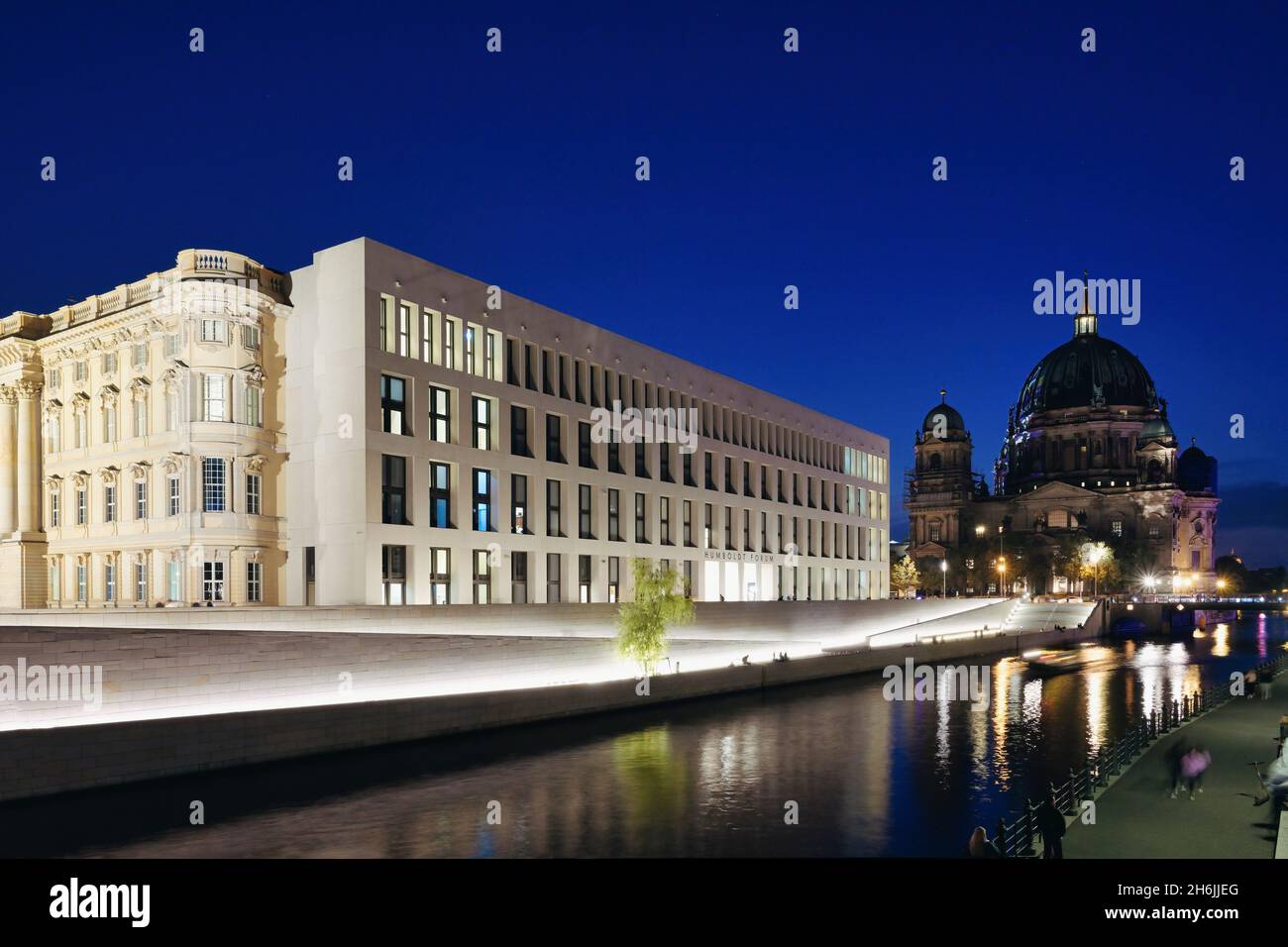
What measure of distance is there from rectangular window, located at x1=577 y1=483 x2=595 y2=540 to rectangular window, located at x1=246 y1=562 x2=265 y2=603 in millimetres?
18554

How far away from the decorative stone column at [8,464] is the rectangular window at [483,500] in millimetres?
22503

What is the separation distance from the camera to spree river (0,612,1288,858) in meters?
21.7

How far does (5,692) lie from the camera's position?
987 inches

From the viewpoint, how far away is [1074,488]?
168250 mm

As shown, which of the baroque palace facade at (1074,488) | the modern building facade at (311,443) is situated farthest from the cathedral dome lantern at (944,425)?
the modern building facade at (311,443)

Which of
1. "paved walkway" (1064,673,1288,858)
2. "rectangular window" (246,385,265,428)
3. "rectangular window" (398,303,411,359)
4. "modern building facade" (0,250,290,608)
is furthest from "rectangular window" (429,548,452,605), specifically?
"paved walkway" (1064,673,1288,858)

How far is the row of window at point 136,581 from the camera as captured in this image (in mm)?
45281

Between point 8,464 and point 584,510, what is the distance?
1152 inches

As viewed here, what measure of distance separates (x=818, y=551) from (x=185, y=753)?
66284mm

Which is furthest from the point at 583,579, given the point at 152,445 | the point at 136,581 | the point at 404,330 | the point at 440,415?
the point at 152,445

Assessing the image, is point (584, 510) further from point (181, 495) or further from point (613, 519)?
point (181, 495)

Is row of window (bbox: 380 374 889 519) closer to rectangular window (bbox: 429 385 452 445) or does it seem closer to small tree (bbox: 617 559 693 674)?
rectangular window (bbox: 429 385 452 445)
